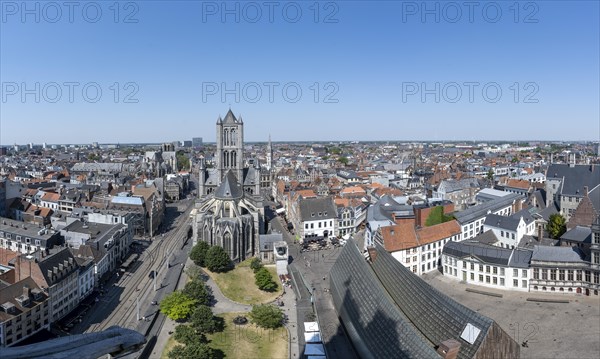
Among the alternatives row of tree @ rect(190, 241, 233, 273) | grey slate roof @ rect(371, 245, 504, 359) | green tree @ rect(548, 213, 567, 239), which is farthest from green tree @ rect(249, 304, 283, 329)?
green tree @ rect(548, 213, 567, 239)

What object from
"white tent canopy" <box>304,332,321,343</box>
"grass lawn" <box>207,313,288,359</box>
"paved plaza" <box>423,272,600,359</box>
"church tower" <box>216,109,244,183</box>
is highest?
"church tower" <box>216,109,244,183</box>

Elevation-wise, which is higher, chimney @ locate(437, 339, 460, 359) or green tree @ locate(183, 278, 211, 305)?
chimney @ locate(437, 339, 460, 359)

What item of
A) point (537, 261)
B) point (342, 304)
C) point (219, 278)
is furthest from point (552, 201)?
point (219, 278)

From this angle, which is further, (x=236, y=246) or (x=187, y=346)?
(x=236, y=246)

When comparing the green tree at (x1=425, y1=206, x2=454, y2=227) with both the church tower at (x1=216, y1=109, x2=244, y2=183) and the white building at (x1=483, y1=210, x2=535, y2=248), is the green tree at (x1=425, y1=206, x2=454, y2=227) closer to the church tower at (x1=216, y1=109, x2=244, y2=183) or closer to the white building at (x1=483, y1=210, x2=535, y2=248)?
the white building at (x1=483, y1=210, x2=535, y2=248)

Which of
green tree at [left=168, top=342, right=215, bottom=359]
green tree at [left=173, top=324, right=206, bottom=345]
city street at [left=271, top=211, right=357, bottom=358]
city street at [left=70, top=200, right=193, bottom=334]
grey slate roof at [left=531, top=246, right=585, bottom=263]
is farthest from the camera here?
grey slate roof at [left=531, top=246, right=585, bottom=263]

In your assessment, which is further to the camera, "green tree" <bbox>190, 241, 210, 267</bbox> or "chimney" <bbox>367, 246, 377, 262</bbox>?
"green tree" <bbox>190, 241, 210, 267</bbox>

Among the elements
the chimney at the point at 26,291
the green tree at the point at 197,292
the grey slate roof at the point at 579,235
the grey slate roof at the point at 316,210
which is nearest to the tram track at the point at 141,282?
the green tree at the point at 197,292

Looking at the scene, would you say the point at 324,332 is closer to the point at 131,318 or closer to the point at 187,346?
the point at 187,346
